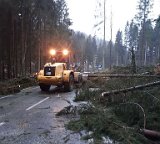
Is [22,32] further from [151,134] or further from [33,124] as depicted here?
[151,134]

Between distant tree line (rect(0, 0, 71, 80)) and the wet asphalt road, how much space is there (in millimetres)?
15620

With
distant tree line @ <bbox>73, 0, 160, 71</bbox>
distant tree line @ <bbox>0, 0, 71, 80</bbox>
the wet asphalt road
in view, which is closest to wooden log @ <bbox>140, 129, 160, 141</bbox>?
the wet asphalt road

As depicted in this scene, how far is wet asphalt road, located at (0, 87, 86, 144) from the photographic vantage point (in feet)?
29.3

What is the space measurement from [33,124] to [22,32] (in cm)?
2423

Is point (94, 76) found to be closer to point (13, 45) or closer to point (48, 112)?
point (13, 45)

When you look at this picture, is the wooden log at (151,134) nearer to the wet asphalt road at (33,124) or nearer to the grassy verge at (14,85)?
the wet asphalt road at (33,124)

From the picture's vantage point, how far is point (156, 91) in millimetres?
13375

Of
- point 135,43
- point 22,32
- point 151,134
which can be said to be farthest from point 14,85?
point 135,43

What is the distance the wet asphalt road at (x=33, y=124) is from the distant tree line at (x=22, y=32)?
1562 centimetres

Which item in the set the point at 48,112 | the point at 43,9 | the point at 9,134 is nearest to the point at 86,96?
the point at 48,112

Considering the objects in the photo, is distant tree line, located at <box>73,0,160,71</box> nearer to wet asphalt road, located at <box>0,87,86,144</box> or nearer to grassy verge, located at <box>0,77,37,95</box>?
grassy verge, located at <box>0,77,37,95</box>

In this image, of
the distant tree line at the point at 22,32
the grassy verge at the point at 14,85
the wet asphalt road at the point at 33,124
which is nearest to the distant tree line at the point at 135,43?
the distant tree line at the point at 22,32

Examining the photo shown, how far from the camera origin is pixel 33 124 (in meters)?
10.8

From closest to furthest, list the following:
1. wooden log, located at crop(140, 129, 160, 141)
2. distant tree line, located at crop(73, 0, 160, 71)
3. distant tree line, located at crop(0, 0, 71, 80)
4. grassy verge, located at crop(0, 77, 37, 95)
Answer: wooden log, located at crop(140, 129, 160, 141) → grassy verge, located at crop(0, 77, 37, 95) → distant tree line, located at crop(0, 0, 71, 80) → distant tree line, located at crop(73, 0, 160, 71)
